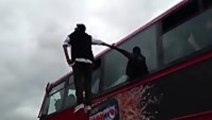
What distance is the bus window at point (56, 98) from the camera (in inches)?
391

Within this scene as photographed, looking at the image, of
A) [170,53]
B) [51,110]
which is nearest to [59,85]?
[51,110]

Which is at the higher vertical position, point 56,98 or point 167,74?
point 56,98

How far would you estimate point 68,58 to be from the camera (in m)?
6.38

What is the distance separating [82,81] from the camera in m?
6.38

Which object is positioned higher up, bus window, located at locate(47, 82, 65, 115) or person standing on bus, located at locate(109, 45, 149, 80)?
bus window, located at locate(47, 82, 65, 115)

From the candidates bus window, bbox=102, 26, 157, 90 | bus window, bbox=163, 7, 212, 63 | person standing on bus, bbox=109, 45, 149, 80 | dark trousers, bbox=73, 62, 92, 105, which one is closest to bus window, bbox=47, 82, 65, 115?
bus window, bbox=102, 26, 157, 90

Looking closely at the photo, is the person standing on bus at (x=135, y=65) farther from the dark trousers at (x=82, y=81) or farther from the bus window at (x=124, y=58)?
the dark trousers at (x=82, y=81)

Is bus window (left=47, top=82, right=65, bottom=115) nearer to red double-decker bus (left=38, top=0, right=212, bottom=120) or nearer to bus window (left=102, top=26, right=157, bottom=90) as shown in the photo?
red double-decker bus (left=38, top=0, right=212, bottom=120)

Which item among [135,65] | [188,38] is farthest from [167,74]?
[135,65]

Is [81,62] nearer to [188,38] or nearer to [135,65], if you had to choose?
[135,65]

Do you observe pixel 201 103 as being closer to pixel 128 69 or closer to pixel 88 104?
pixel 88 104

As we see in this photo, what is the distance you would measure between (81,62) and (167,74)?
123cm

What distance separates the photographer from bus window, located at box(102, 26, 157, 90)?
6695 millimetres

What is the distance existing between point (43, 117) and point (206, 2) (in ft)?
Answer: 19.6
